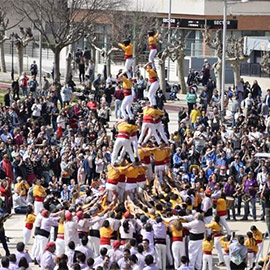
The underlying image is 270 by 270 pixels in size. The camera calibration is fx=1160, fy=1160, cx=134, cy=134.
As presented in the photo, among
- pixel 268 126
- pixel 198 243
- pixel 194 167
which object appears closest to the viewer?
pixel 198 243

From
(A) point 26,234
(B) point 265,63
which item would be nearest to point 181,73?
(B) point 265,63

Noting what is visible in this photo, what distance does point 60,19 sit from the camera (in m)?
54.8

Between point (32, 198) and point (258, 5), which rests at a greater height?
point (258, 5)

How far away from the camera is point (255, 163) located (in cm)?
3684

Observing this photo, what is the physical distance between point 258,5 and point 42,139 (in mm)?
35679

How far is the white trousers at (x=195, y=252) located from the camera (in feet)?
93.7

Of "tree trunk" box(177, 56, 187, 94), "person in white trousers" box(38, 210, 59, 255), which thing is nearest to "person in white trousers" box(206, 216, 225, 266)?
"person in white trousers" box(38, 210, 59, 255)

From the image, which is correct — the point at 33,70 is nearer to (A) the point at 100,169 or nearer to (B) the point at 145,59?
(B) the point at 145,59

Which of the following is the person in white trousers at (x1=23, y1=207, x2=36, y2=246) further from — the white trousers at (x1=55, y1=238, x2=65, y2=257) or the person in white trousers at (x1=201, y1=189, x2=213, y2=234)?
the person in white trousers at (x1=201, y1=189, x2=213, y2=234)

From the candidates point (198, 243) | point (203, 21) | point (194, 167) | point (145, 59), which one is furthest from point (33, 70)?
point (198, 243)

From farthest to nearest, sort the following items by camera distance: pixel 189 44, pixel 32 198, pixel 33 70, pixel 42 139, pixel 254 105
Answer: pixel 189 44, pixel 33 70, pixel 254 105, pixel 42 139, pixel 32 198

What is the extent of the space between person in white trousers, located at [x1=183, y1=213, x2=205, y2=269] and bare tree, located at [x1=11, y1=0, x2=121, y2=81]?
88.5ft

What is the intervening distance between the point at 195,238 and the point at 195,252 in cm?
38

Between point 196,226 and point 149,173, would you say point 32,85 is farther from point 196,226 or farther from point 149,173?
point 196,226
